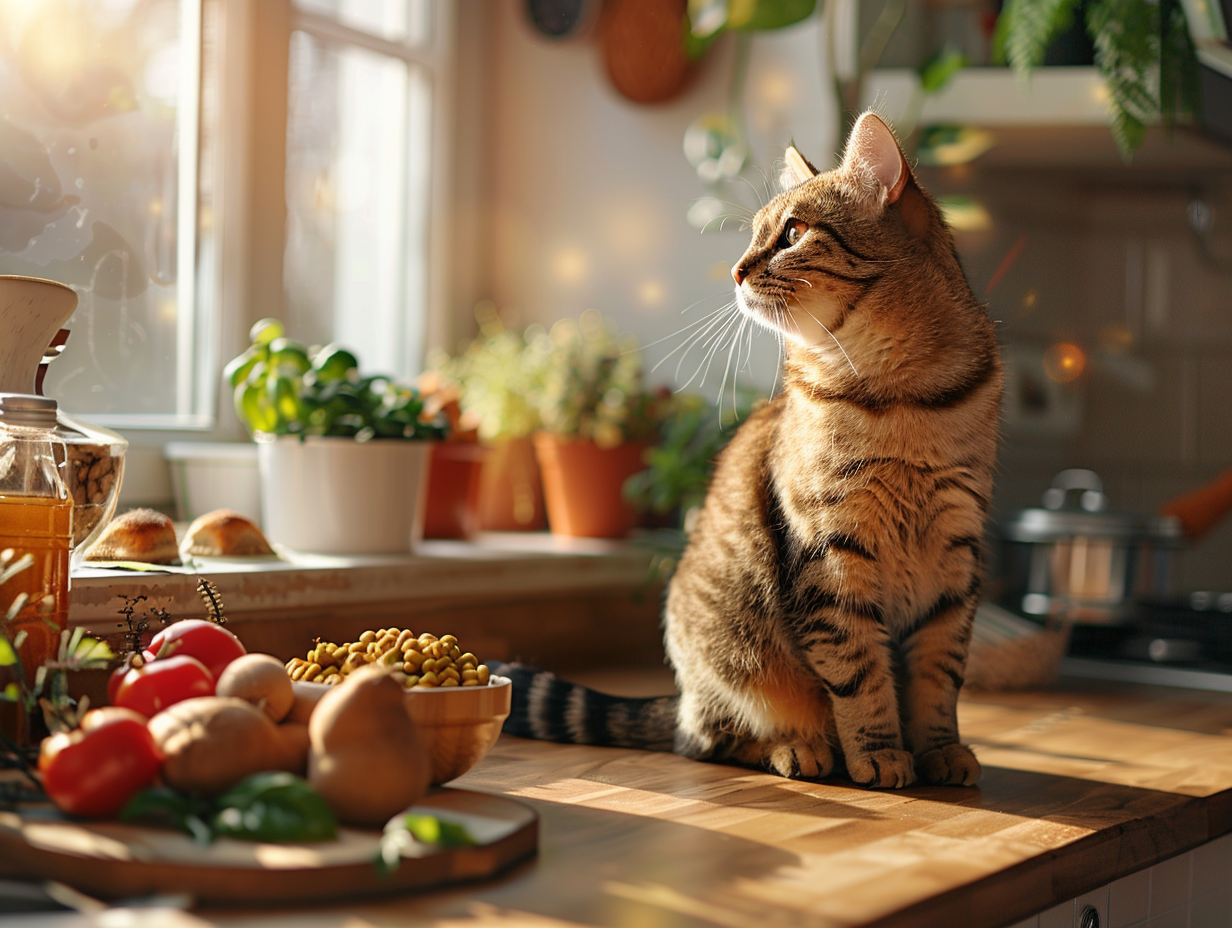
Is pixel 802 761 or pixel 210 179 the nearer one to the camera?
pixel 802 761

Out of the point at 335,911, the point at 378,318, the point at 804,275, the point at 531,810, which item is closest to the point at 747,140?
the point at 378,318

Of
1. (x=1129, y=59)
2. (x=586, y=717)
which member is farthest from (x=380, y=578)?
(x=1129, y=59)

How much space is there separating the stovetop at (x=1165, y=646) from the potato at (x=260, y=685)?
5.29 feet

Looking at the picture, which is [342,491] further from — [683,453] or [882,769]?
[882,769]

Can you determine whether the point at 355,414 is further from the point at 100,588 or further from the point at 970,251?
the point at 970,251

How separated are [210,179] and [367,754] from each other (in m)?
1.48

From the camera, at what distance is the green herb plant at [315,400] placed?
1768mm

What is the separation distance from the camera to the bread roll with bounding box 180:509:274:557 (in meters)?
1.63

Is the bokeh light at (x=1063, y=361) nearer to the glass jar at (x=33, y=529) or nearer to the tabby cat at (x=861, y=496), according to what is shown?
the tabby cat at (x=861, y=496)

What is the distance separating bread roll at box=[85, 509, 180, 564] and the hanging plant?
1.43 m

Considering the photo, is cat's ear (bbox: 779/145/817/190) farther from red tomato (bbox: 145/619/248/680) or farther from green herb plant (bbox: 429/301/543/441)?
green herb plant (bbox: 429/301/543/441)

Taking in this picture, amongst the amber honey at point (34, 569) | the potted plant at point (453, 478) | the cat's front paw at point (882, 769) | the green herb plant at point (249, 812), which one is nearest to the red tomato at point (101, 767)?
the green herb plant at point (249, 812)

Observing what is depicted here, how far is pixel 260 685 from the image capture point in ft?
3.25

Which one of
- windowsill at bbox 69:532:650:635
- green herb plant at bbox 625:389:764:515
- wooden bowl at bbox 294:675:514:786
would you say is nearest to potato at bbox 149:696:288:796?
wooden bowl at bbox 294:675:514:786
